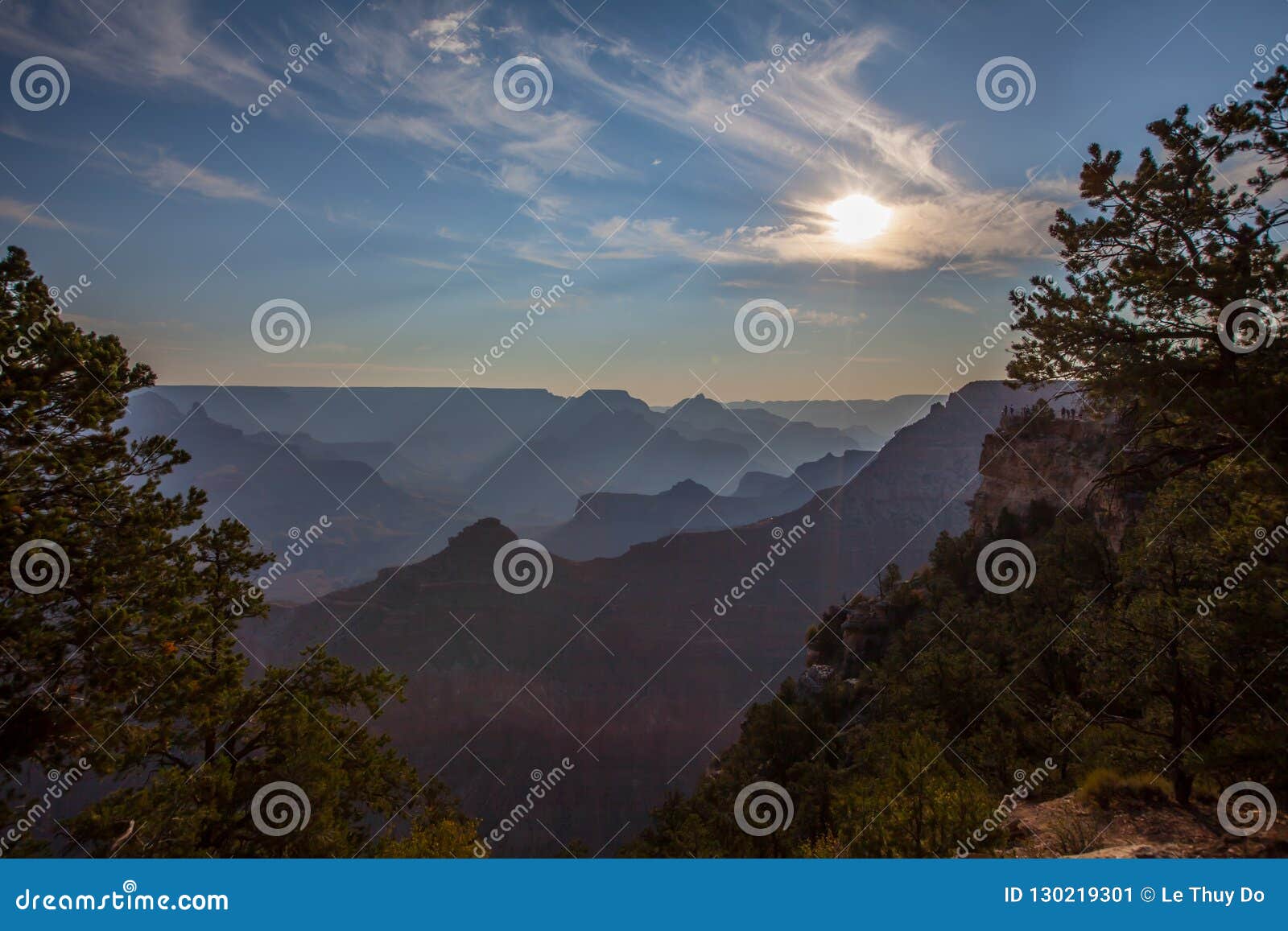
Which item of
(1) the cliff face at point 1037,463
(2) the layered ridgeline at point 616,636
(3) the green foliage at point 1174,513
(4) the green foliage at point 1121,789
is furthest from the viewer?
(2) the layered ridgeline at point 616,636

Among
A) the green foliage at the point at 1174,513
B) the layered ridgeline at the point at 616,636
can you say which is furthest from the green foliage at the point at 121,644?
the layered ridgeline at the point at 616,636

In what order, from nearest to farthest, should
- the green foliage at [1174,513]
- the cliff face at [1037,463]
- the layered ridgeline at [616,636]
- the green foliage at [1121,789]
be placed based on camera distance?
1. the green foliage at [1174,513]
2. the green foliage at [1121,789]
3. the cliff face at [1037,463]
4. the layered ridgeline at [616,636]

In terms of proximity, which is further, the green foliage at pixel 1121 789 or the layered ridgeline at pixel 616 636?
the layered ridgeline at pixel 616 636

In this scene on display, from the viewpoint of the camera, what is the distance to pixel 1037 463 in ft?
175

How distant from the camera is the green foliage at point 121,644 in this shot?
1076 cm

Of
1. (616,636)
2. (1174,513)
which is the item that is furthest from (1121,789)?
(616,636)

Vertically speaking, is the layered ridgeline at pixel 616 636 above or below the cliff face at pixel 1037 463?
→ below

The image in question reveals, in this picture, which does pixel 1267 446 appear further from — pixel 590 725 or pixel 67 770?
pixel 590 725

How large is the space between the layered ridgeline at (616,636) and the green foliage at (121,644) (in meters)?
57.8

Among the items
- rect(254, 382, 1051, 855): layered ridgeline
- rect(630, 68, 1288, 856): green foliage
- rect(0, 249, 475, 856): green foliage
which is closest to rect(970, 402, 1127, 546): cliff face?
rect(254, 382, 1051, 855): layered ridgeline

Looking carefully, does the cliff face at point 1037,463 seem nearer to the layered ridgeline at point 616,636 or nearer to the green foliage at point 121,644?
the layered ridgeline at point 616,636

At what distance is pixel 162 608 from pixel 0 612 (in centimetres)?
250
